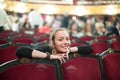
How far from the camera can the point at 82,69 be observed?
202 cm

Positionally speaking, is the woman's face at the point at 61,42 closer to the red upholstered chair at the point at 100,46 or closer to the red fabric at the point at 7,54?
the red fabric at the point at 7,54

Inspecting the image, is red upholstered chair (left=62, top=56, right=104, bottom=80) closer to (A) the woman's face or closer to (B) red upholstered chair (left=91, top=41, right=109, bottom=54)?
(A) the woman's face

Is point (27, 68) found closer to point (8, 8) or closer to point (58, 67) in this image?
point (58, 67)

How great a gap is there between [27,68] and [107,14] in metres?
14.1

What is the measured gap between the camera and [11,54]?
9.23 feet

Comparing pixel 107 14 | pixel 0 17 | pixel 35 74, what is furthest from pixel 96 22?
pixel 35 74

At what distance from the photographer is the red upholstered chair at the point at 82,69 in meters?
1.96

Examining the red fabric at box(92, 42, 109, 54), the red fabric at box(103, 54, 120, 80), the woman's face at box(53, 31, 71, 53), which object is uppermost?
the woman's face at box(53, 31, 71, 53)

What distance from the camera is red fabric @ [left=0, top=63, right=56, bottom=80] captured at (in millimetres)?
1731

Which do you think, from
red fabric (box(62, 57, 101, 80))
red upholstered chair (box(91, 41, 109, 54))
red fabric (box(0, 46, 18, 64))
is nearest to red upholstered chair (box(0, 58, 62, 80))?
red fabric (box(62, 57, 101, 80))

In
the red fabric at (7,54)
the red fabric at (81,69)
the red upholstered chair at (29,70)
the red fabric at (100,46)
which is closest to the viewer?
the red upholstered chair at (29,70)

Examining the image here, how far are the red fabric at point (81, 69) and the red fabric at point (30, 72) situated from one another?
0.14 metres

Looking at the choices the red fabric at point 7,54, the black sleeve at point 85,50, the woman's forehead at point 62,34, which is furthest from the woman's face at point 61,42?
the red fabric at point 7,54

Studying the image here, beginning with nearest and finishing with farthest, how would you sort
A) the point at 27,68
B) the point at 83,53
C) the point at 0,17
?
the point at 27,68 < the point at 83,53 < the point at 0,17
